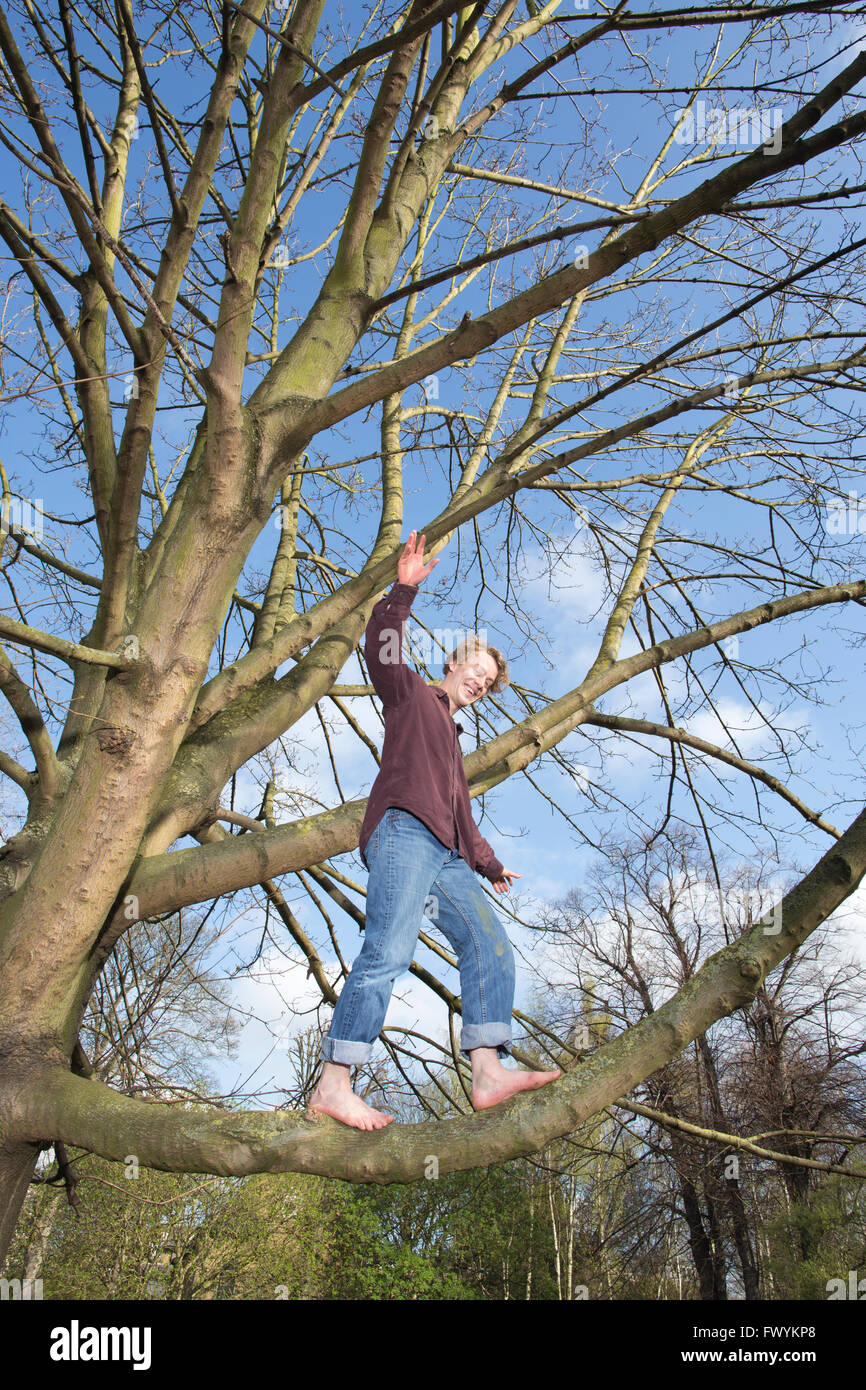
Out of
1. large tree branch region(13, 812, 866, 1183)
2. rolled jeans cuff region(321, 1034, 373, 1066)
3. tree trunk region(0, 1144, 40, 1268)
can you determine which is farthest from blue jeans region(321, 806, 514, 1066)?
tree trunk region(0, 1144, 40, 1268)

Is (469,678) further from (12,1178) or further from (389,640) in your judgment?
(12,1178)

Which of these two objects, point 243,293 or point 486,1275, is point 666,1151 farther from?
point 486,1275

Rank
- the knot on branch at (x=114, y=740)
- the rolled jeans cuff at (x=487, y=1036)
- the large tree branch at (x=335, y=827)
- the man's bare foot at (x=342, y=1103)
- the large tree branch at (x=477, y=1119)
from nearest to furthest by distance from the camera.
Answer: the large tree branch at (x=477, y=1119) < the man's bare foot at (x=342, y=1103) < the rolled jeans cuff at (x=487, y=1036) < the knot on branch at (x=114, y=740) < the large tree branch at (x=335, y=827)

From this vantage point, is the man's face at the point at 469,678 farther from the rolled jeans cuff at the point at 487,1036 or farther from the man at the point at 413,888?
the rolled jeans cuff at the point at 487,1036

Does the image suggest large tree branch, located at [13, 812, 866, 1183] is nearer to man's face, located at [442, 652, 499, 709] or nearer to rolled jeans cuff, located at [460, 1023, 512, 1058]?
rolled jeans cuff, located at [460, 1023, 512, 1058]

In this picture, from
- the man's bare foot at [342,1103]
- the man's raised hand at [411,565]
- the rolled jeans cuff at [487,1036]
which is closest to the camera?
the man's bare foot at [342,1103]

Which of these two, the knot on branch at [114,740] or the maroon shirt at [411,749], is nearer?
the maroon shirt at [411,749]

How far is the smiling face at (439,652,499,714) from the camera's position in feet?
9.74

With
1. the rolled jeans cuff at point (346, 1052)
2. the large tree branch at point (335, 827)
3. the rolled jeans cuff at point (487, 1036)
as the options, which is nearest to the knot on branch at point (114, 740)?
the large tree branch at point (335, 827)

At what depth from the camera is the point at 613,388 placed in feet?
9.20

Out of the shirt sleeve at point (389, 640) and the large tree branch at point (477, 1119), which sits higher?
the shirt sleeve at point (389, 640)

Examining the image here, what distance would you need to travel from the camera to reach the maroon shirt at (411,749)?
2.55 metres
